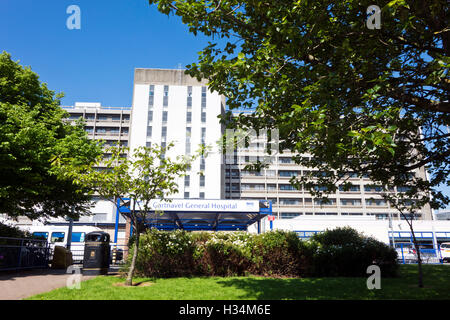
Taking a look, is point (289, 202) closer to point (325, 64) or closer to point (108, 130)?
point (108, 130)

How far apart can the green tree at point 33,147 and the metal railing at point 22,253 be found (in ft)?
6.10

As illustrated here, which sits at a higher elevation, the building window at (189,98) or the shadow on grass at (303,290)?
the building window at (189,98)

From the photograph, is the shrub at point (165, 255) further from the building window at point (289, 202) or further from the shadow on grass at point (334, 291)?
the building window at point (289, 202)

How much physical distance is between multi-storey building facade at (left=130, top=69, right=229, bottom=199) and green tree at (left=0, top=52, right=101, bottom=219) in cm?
4182

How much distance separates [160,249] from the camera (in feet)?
39.0

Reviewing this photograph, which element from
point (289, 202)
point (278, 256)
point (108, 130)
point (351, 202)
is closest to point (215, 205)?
point (278, 256)

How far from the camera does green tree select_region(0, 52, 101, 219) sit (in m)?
12.9

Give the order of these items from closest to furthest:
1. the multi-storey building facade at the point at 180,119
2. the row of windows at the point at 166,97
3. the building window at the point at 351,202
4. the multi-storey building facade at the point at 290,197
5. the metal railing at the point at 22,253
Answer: the metal railing at the point at 22,253 < the multi-storey building facade at the point at 180,119 < the row of windows at the point at 166,97 < the multi-storey building facade at the point at 290,197 < the building window at the point at 351,202

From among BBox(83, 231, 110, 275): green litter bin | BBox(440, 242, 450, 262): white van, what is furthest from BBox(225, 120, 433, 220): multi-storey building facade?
BBox(83, 231, 110, 275): green litter bin

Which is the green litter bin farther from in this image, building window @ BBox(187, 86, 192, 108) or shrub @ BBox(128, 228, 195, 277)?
building window @ BBox(187, 86, 192, 108)

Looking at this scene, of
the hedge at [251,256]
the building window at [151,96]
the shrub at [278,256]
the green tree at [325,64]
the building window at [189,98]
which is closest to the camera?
the green tree at [325,64]

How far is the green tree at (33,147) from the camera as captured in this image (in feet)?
42.4

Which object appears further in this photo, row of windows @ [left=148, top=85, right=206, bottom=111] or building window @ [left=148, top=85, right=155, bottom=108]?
row of windows @ [left=148, top=85, right=206, bottom=111]

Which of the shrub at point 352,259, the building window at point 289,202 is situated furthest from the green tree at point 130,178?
the building window at point 289,202
